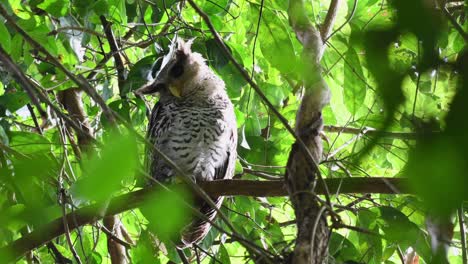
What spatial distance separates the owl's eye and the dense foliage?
0.20 m

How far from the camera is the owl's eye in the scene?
2.97 meters

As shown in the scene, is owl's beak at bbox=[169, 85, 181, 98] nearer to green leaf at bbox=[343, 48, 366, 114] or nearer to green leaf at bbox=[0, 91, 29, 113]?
green leaf at bbox=[0, 91, 29, 113]

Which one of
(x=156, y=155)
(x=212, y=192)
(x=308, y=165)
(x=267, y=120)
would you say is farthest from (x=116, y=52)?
(x=308, y=165)

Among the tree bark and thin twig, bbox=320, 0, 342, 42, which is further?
thin twig, bbox=320, 0, 342, 42

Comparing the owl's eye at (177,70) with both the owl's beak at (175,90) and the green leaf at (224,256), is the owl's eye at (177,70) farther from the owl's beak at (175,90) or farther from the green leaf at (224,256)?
the green leaf at (224,256)

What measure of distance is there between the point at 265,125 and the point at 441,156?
2221mm

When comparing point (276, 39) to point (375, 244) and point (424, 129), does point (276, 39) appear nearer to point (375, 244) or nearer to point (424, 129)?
point (375, 244)

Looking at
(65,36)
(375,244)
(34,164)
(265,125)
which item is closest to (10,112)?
(65,36)

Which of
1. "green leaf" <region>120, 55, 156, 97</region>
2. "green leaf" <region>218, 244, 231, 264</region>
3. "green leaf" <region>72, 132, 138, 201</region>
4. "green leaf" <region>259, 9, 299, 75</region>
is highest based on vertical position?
"green leaf" <region>259, 9, 299, 75</region>

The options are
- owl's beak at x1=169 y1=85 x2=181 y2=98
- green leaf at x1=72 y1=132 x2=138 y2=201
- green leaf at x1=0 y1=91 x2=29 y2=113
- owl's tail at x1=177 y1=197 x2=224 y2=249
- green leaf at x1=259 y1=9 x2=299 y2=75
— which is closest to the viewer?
green leaf at x1=72 y1=132 x2=138 y2=201

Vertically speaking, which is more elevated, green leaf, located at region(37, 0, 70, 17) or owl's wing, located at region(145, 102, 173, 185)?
green leaf, located at region(37, 0, 70, 17)

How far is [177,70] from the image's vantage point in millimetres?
2984

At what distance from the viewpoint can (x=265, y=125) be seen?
278cm

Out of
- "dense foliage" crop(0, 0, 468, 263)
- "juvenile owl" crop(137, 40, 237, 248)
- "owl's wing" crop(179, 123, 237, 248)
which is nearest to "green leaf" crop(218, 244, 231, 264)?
"dense foliage" crop(0, 0, 468, 263)
